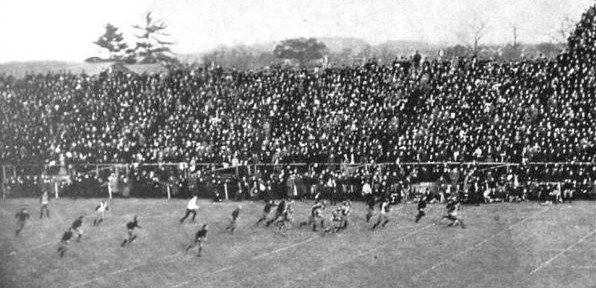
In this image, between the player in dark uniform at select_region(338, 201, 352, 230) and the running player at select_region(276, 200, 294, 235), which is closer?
the player in dark uniform at select_region(338, 201, 352, 230)

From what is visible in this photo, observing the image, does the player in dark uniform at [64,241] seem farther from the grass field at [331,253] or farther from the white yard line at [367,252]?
the white yard line at [367,252]

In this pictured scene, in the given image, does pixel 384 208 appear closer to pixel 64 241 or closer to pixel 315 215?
pixel 315 215

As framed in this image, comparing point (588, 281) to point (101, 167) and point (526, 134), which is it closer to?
point (526, 134)

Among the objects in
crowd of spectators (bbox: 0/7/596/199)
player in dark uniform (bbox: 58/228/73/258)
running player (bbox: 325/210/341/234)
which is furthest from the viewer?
crowd of spectators (bbox: 0/7/596/199)

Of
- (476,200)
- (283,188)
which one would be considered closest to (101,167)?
(283,188)

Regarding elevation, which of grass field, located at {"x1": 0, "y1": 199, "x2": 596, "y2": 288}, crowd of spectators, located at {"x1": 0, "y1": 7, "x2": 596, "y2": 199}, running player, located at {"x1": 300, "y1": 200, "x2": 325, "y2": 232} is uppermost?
crowd of spectators, located at {"x1": 0, "y1": 7, "x2": 596, "y2": 199}

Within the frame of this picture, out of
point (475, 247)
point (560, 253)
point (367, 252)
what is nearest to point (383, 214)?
point (367, 252)

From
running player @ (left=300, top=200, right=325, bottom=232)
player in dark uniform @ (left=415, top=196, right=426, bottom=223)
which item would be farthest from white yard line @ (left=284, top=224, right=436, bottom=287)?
running player @ (left=300, top=200, right=325, bottom=232)

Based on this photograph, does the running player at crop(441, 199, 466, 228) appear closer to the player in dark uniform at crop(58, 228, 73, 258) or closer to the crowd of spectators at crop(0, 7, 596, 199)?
the crowd of spectators at crop(0, 7, 596, 199)

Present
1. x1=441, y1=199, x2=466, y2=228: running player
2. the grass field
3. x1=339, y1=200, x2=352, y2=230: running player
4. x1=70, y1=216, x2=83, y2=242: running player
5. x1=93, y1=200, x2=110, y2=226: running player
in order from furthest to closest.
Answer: x1=93, y1=200, x2=110, y2=226: running player < x1=339, y1=200, x2=352, y2=230: running player < x1=441, y1=199, x2=466, y2=228: running player < x1=70, y1=216, x2=83, y2=242: running player < the grass field
